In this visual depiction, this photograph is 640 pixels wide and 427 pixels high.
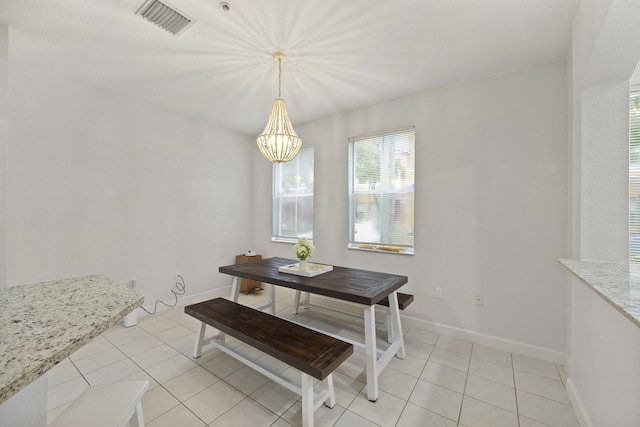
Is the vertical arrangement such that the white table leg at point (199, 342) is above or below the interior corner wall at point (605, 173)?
below

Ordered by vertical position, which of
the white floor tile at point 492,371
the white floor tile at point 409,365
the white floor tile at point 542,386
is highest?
the white floor tile at point 542,386

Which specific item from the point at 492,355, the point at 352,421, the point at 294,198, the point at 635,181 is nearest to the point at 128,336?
the point at 352,421

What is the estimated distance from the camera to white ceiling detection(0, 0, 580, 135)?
1808 millimetres

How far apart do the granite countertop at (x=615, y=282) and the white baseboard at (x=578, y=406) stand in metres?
0.87

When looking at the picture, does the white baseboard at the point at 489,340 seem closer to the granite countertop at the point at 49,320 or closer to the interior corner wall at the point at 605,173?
the interior corner wall at the point at 605,173

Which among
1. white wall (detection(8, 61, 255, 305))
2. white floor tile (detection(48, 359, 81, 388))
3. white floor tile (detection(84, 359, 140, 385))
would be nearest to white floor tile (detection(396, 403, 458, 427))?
white floor tile (detection(84, 359, 140, 385))

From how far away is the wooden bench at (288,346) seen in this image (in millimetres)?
1540

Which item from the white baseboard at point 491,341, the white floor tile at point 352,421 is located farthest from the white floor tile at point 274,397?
the white baseboard at point 491,341

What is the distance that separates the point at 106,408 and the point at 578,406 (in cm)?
259

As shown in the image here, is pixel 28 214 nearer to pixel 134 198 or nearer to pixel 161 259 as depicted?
pixel 134 198

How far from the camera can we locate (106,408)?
97cm

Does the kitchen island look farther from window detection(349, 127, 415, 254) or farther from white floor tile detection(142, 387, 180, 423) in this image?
window detection(349, 127, 415, 254)

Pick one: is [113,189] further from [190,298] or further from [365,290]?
[365,290]

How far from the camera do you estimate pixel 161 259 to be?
349 centimetres
